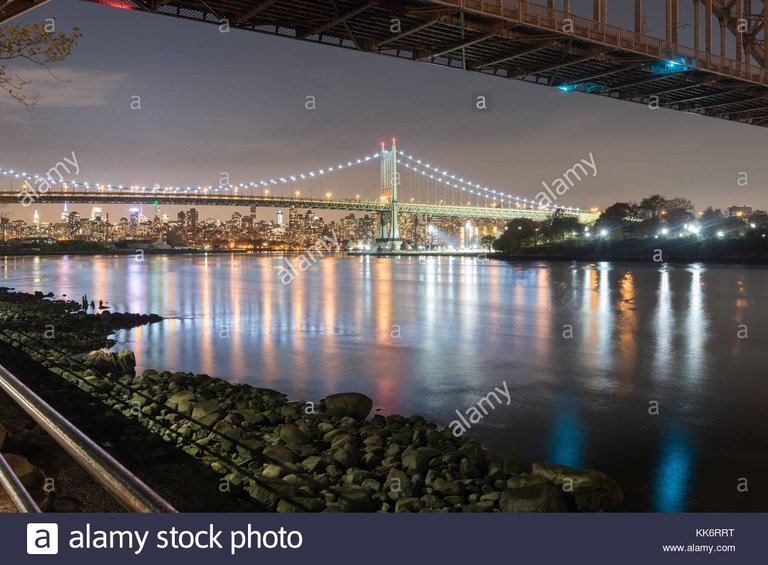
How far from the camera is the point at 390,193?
110750mm

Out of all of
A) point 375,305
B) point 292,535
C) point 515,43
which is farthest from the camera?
point 375,305

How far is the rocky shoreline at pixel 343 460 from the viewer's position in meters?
5.71

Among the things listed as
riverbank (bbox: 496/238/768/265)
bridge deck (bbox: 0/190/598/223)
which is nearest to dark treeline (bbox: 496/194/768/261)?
riverbank (bbox: 496/238/768/265)

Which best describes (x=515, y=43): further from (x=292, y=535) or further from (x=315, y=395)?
(x=292, y=535)

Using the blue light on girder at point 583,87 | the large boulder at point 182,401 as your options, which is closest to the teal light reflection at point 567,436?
the large boulder at point 182,401

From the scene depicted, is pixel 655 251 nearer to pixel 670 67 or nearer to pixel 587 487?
pixel 670 67

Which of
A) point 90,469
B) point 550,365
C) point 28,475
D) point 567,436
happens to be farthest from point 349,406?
point 90,469

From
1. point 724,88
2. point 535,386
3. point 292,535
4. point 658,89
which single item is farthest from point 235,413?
point 724,88

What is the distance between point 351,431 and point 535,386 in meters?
5.05

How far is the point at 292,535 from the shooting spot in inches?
171

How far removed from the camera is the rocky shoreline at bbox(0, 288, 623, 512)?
5711mm

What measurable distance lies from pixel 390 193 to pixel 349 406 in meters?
103

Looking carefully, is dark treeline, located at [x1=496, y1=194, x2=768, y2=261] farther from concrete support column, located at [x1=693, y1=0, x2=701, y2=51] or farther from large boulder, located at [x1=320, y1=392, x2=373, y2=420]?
large boulder, located at [x1=320, y1=392, x2=373, y2=420]

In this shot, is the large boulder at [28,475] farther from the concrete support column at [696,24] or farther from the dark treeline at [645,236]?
the dark treeline at [645,236]
